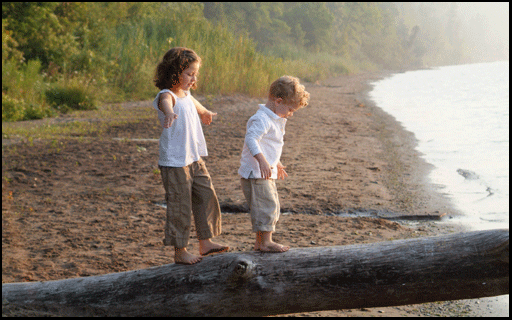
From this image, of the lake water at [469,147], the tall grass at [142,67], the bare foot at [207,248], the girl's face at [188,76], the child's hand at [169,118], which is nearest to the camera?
the child's hand at [169,118]

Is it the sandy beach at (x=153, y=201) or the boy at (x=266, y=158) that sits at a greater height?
the boy at (x=266, y=158)

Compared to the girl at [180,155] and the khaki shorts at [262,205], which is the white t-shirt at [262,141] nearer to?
the khaki shorts at [262,205]

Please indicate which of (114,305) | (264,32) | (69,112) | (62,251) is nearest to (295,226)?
(62,251)

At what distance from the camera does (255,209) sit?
336 cm

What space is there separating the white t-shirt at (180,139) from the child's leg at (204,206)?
11 cm

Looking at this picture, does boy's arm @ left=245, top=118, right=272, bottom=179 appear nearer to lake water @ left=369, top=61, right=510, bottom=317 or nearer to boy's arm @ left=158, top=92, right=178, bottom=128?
boy's arm @ left=158, top=92, right=178, bottom=128

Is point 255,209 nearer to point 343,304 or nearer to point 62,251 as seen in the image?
point 343,304

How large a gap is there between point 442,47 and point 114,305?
98073 mm

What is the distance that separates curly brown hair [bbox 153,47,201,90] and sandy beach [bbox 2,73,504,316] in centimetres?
171

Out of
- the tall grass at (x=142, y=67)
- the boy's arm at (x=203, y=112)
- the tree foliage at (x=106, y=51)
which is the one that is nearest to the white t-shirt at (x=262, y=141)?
the boy's arm at (x=203, y=112)

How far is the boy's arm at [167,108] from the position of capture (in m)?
3.20

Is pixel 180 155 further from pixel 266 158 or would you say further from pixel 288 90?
pixel 288 90

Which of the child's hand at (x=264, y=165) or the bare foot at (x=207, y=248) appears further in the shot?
the bare foot at (x=207, y=248)

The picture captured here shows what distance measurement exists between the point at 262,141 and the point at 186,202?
0.63 metres
